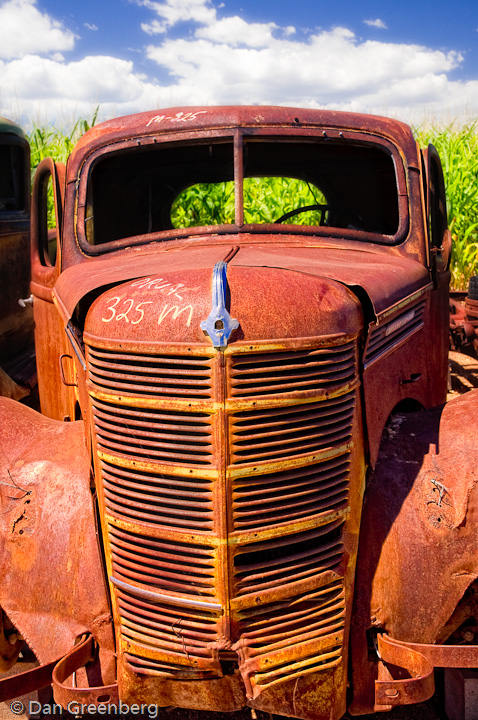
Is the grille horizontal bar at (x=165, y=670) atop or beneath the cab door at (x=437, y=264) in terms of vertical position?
beneath

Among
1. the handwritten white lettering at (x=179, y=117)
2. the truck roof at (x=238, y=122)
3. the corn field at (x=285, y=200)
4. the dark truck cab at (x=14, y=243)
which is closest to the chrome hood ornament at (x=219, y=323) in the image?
the truck roof at (x=238, y=122)

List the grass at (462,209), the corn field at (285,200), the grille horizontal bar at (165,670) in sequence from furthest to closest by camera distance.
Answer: the grass at (462,209), the corn field at (285,200), the grille horizontal bar at (165,670)

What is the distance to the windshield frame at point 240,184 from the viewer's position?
324 cm

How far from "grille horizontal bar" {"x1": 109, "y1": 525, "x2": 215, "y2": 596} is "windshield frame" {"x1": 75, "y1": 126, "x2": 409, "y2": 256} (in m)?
1.61

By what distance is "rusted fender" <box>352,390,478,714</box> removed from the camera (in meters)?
2.24

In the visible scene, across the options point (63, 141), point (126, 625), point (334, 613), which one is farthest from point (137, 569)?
point (63, 141)

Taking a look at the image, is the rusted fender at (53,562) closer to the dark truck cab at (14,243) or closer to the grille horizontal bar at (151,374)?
the grille horizontal bar at (151,374)

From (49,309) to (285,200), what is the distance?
6.36 m

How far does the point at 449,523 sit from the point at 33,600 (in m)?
1.47

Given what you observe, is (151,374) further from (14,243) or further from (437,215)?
(14,243)

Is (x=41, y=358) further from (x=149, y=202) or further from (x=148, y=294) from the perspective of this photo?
(x=148, y=294)

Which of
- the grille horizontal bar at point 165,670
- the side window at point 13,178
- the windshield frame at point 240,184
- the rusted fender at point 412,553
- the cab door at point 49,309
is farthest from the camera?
the side window at point 13,178

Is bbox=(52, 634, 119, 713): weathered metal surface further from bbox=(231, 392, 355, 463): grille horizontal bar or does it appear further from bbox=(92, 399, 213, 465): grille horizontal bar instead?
bbox=(231, 392, 355, 463): grille horizontal bar

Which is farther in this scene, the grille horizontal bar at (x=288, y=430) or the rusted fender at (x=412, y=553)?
the rusted fender at (x=412, y=553)
